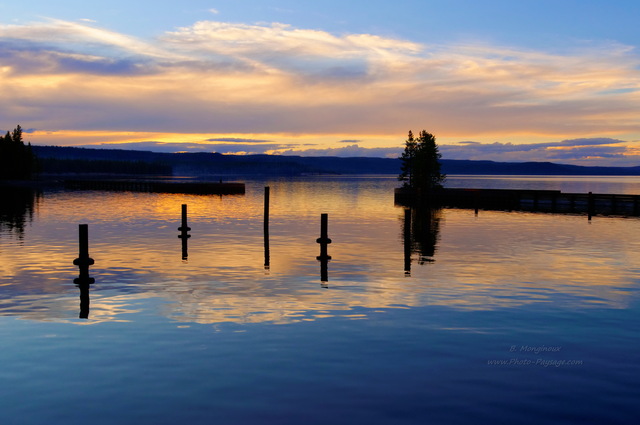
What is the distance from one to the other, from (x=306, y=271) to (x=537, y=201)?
2248 inches

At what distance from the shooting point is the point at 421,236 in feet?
146

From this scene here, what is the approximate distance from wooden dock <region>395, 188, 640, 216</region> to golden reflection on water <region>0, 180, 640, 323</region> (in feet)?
69.4

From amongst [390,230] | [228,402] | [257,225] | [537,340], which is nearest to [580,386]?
[537,340]

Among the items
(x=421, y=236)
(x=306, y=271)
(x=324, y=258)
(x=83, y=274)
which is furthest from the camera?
(x=421, y=236)

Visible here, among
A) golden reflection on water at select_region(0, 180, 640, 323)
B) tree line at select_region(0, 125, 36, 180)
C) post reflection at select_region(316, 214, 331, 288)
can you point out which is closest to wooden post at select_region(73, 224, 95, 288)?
golden reflection on water at select_region(0, 180, 640, 323)

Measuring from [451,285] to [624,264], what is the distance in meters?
11.6

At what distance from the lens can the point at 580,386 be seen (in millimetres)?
12125

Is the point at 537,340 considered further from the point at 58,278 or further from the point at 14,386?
the point at 58,278

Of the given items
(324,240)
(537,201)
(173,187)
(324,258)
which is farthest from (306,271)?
(173,187)

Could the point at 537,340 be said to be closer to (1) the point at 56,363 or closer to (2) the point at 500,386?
(2) the point at 500,386

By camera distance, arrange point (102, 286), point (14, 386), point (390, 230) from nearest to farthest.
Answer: point (14, 386), point (102, 286), point (390, 230)

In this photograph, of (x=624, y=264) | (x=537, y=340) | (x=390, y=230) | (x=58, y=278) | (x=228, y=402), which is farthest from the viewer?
(x=390, y=230)

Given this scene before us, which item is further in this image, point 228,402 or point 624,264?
point 624,264

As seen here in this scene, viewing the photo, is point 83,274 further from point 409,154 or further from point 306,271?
point 409,154
